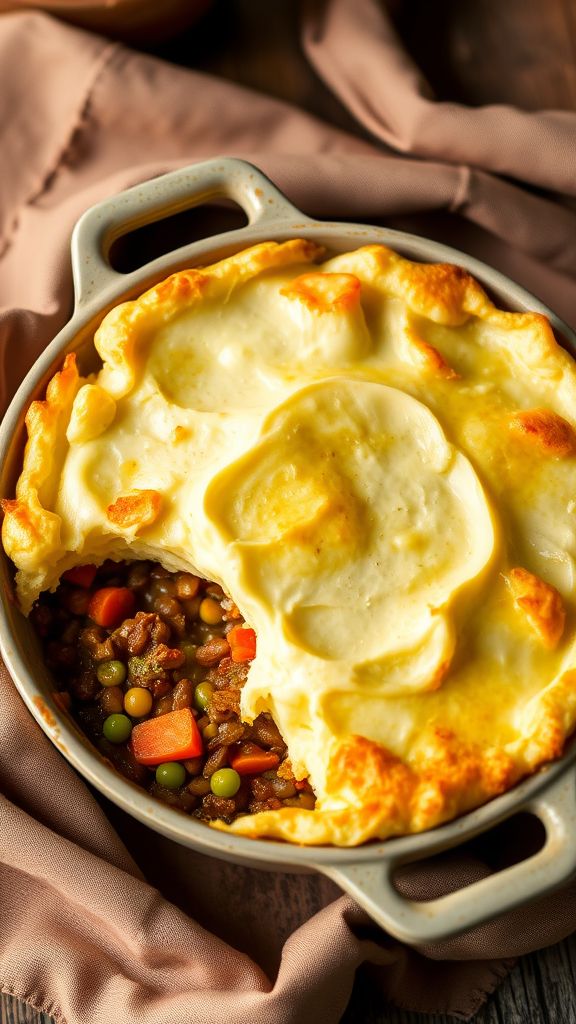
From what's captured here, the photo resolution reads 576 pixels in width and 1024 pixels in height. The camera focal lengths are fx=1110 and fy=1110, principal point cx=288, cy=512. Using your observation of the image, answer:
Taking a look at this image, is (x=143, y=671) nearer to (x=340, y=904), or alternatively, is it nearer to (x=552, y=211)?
(x=340, y=904)

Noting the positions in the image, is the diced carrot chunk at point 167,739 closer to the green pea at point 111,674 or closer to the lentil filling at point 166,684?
the lentil filling at point 166,684

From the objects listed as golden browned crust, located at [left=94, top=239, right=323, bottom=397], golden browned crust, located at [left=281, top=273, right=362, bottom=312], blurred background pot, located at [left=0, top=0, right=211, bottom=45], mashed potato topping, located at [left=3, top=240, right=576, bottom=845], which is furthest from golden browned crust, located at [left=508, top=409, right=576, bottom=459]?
blurred background pot, located at [left=0, top=0, right=211, bottom=45]

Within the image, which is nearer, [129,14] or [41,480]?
[41,480]

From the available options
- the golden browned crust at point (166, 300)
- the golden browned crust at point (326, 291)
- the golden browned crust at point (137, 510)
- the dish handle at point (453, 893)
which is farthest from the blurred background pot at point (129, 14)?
the dish handle at point (453, 893)

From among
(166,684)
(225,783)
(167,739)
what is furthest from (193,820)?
(166,684)

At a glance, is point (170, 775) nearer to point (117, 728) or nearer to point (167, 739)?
point (167, 739)

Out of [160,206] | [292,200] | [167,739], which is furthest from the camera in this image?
[292,200]

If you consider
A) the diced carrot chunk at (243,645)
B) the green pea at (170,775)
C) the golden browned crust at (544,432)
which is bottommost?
the green pea at (170,775)
